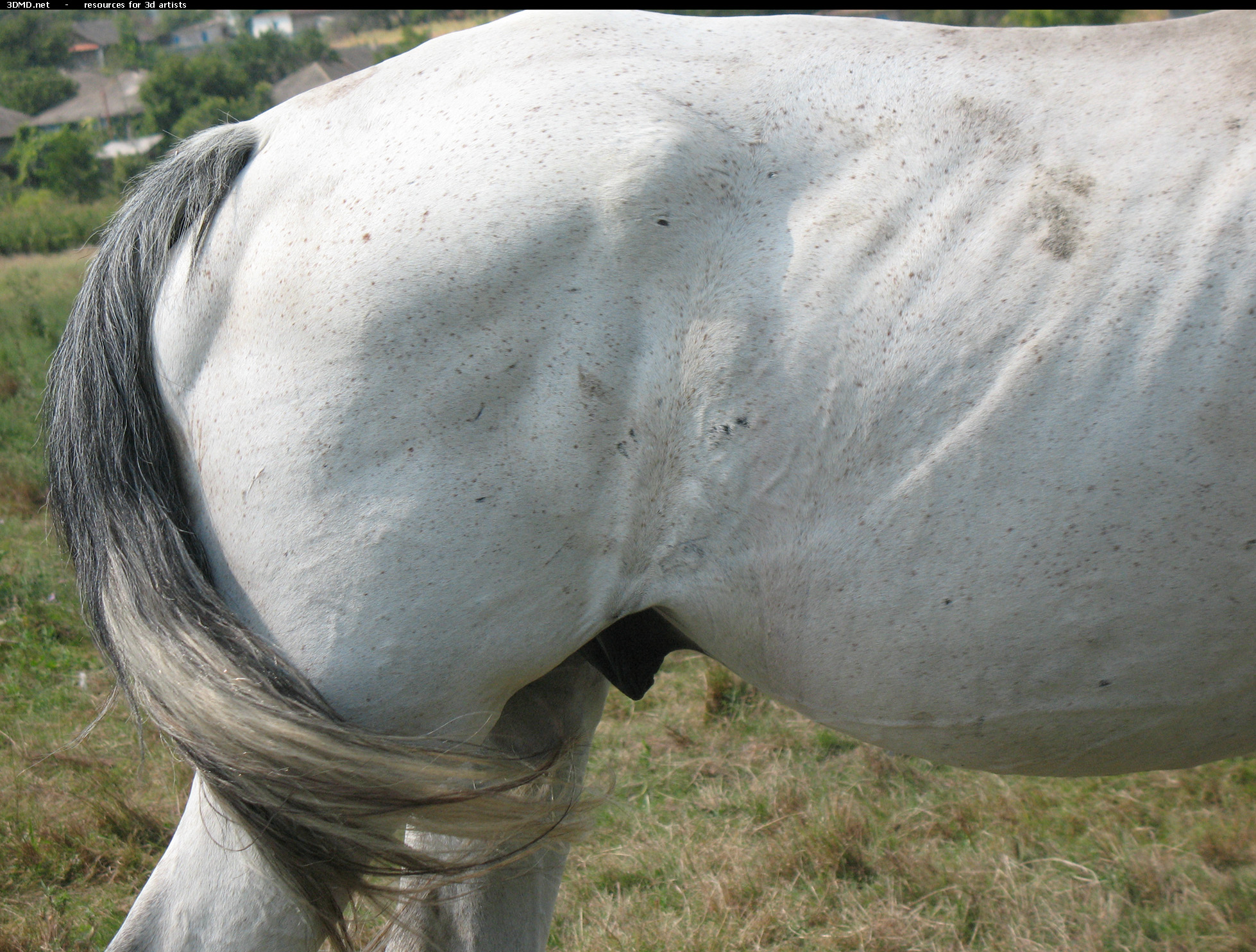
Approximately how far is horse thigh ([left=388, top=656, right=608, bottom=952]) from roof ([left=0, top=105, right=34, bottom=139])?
3341cm

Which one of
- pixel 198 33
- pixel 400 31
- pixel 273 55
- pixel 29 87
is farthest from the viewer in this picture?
pixel 198 33

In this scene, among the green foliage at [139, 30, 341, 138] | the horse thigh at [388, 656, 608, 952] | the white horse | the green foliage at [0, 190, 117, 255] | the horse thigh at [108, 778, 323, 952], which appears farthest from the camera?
the green foliage at [139, 30, 341, 138]

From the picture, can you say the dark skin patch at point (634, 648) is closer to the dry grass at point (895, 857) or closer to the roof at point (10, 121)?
the dry grass at point (895, 857)

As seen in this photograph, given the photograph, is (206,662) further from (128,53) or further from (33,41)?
(128,53)

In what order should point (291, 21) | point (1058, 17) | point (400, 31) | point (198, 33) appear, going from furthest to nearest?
point (291, 21), point (198, 33), point (400, 31), point (1058, 17)

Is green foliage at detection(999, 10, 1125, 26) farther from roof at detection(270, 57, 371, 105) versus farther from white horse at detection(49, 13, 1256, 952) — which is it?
white horse at detection(49, 13, 1256, 952)

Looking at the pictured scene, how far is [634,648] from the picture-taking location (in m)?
1.38

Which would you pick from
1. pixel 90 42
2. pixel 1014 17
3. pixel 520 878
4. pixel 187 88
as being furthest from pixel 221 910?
pixel 90 42

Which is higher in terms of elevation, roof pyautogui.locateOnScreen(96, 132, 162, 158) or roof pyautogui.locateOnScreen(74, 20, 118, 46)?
roof pyautogui.locateOnScreen(74, 20, 118, 46)

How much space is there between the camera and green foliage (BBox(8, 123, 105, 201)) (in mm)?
21906

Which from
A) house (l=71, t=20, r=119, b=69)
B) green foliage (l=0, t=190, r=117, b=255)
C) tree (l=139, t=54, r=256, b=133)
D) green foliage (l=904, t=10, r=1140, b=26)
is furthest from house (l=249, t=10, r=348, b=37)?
green foliage (l=0, t=190, r=117, b=255)

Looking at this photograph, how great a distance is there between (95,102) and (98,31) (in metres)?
15.0

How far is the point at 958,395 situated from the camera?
1.07 meters

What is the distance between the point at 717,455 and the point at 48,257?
18.1 m
